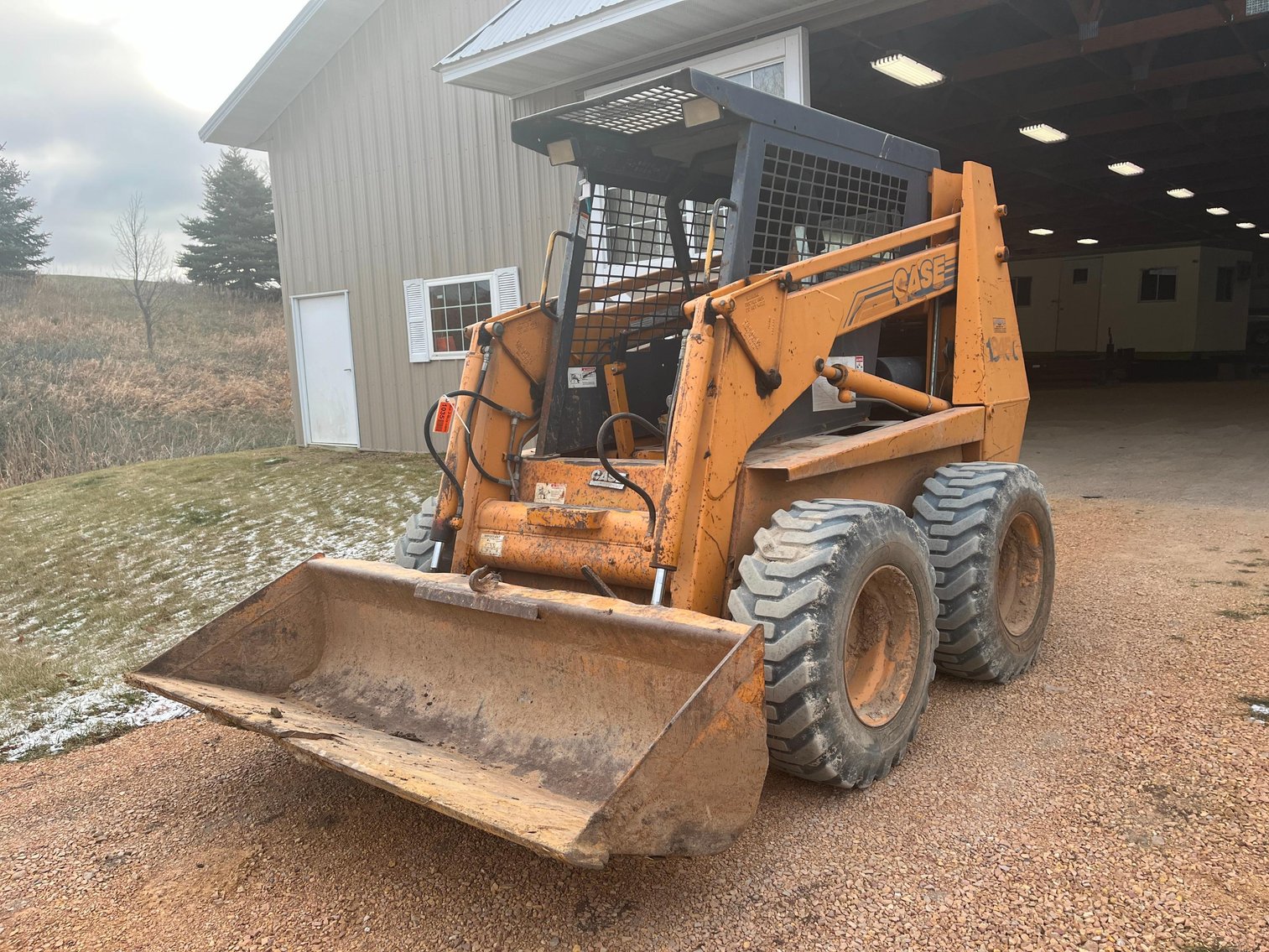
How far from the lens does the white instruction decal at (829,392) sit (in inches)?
154

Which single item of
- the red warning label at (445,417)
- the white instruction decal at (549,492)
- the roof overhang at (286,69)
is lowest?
the white instruction decal at (549,492)

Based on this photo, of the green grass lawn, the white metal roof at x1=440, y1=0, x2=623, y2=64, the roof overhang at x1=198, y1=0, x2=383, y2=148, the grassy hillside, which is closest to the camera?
the green grass lawn

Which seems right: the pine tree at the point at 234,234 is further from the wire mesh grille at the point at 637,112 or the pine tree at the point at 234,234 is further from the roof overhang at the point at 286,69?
the wire mesh grille at the point at 637,112

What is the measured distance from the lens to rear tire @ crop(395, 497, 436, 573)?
13.6 feet

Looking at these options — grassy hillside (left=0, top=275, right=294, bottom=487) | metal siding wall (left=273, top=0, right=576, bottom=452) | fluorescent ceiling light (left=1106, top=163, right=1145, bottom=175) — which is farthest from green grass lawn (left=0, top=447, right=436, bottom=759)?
fluorescent ceiling light (left=1106, top=163, right=1145, bottom=175)

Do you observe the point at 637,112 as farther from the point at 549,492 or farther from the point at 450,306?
the point at 450,306

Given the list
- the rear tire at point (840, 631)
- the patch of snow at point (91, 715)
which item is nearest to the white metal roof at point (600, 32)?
the rear tire at point (840, 631)

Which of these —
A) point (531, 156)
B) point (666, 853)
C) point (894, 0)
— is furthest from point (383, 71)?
point (666, 853)

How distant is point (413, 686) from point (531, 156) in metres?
7.98

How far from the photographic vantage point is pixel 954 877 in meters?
2.66

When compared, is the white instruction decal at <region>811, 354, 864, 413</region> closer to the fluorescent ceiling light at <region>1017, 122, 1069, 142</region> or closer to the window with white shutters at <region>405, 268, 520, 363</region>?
the window with white shutters at <region>405, 268, 520, 363</region>

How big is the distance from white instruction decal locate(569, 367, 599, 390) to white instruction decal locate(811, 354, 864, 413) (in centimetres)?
104

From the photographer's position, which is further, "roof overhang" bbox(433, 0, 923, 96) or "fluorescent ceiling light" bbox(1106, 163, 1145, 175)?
"fluorescent ceiling light" bbox(1106, 163, 1145, 175)

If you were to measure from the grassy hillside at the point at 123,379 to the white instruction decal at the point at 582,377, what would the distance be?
13011 mm
